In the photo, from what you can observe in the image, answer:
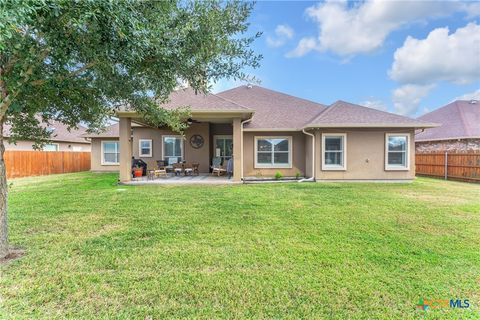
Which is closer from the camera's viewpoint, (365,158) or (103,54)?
(103,54)

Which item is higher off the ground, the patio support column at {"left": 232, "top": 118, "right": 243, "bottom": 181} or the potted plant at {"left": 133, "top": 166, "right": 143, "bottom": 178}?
the patio support column at {"left": 232, "top": 118, "right": 243, "bottom": 181}

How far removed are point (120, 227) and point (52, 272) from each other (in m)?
2.01

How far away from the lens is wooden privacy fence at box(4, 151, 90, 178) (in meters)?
15.2

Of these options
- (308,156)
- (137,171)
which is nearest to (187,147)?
(137,171)

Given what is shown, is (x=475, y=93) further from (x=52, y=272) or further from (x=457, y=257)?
(x=52, y=272)

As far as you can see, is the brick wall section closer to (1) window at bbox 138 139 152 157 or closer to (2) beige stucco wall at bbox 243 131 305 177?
(2) beige stucco wall at bbox 243 131 305 177

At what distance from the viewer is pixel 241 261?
3.78 metres

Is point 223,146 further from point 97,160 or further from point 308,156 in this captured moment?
point 97,160

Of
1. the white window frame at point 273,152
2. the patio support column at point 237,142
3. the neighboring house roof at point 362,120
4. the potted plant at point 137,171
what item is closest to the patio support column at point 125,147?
the potted plant at point 137,171

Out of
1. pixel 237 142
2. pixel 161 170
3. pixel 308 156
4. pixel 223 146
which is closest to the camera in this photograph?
pixel 237 142

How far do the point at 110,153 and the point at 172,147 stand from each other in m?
5.87

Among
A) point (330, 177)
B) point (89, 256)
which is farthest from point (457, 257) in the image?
point (330, 177)

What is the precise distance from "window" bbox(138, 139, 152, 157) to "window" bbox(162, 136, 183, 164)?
36.9 inches

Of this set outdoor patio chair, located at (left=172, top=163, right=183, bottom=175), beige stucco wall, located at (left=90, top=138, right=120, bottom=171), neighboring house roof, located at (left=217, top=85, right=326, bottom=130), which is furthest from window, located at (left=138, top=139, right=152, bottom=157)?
neighboring house roof, located at (left=217, top=85, right=326, bottom=130)
